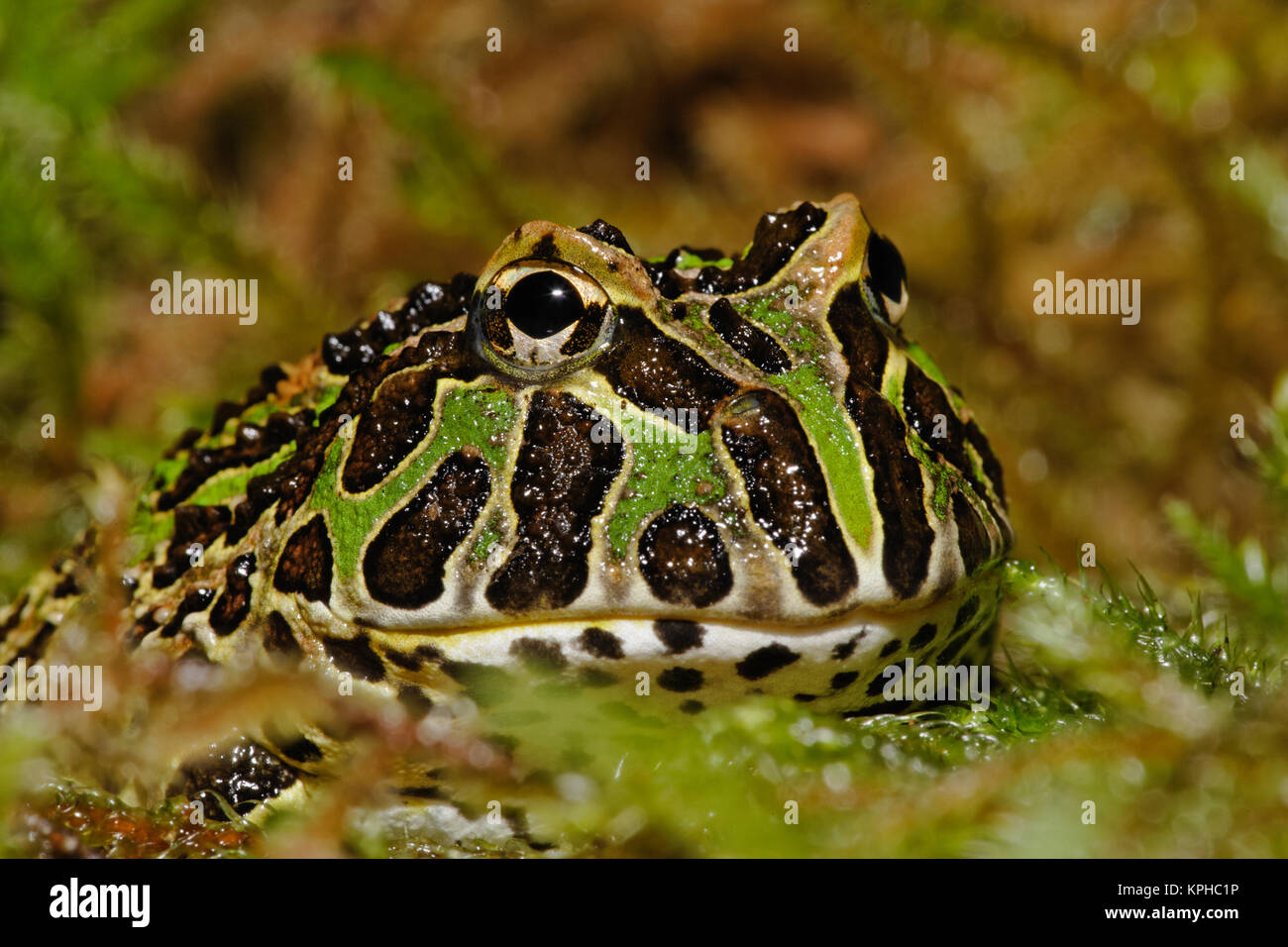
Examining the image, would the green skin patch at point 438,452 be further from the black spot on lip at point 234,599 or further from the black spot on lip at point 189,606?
the black spot on lip at point 189,606

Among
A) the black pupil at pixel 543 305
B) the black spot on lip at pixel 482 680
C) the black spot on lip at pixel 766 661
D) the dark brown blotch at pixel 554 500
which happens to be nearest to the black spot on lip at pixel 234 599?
the black spot on lip at pixel 482 680

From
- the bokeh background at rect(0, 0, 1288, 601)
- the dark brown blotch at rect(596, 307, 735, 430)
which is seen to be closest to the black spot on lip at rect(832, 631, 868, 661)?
the dark brown blotch at rect(596, 307, 735, 430)

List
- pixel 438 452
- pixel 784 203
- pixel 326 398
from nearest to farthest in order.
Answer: pixel 438 452, pixel 326 398, pixel 784 203

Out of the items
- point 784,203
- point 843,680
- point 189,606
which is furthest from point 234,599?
point 784,203

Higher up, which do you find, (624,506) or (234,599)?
(624,506)

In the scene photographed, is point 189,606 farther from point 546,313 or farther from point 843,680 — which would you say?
point 843,680

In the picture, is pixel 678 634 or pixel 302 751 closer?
pixel 678 634

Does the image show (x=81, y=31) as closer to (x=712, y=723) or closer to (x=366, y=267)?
(x=366, y=267)
